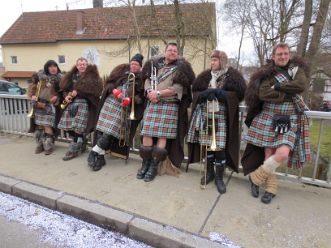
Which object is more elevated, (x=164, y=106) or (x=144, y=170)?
(x=164, y=106)

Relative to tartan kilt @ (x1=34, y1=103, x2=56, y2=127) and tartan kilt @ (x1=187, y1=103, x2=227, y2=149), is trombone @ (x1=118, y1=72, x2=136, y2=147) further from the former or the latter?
tartan kilt @ (x1=34, y1=103, x2=56, y2=127)

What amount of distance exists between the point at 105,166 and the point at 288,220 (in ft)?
8.31

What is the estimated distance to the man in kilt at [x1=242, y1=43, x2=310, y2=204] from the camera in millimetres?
2702

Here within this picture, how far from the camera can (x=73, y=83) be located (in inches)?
162

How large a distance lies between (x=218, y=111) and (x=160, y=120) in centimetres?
75

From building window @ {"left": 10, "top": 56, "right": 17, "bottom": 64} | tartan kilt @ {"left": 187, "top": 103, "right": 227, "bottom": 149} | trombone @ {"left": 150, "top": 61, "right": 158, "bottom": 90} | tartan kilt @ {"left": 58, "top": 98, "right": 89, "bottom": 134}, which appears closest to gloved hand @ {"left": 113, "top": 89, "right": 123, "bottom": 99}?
trombone @ {"left": 150, "top": 61, "right": 158, "bottom": 90}

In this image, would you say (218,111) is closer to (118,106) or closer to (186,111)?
(186,111)

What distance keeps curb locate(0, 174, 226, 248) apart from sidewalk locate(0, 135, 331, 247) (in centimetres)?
1

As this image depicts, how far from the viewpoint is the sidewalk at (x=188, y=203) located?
239 centimetres

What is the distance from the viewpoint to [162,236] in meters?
2.38

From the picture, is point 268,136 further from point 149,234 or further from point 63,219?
point 63,219

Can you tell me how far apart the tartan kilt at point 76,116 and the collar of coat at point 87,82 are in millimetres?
245

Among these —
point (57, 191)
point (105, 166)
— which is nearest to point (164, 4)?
point (105, 166)

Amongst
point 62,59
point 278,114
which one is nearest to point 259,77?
point 278,114
